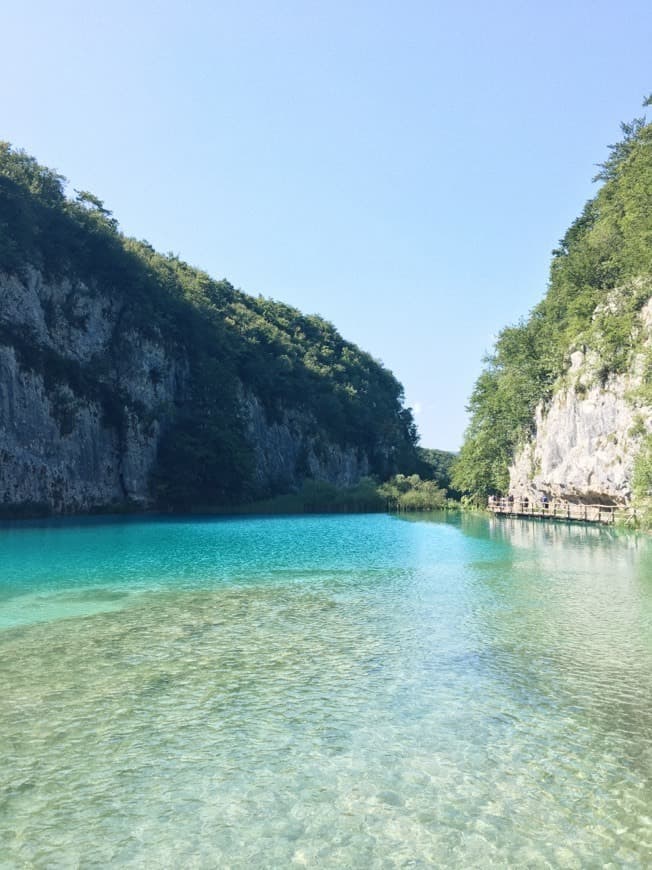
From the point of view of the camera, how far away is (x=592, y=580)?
1905 centimetres

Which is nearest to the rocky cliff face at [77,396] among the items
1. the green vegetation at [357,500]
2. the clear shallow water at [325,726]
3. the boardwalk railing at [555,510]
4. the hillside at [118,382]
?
the hillside at [118,382]

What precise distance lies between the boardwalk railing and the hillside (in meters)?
24.3

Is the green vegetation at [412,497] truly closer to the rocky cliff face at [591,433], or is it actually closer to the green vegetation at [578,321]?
the green vegetation at [578,321]

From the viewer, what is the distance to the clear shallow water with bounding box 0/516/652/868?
221 inches

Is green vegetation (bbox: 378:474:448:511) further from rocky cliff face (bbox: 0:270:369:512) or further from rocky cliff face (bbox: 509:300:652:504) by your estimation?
rocky cliff face (bbox: 509:300:652:504)

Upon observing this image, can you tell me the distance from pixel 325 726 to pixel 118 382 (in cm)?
5497

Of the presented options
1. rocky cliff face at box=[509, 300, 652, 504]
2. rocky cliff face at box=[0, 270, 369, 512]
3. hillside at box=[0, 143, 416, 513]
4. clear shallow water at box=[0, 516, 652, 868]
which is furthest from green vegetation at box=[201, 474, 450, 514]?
clear shallow water at box=[0, 516, 652, 868]

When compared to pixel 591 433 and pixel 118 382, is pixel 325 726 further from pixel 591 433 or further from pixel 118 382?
pixel 118 382

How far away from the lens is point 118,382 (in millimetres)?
59156

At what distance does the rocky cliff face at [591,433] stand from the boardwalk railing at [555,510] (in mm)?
616

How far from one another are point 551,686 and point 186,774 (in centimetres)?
537

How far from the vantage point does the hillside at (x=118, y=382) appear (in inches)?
1971

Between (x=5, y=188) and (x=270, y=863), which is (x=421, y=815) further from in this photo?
(x=5, y=188)

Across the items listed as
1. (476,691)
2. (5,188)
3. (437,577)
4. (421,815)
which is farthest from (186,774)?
(5,188)
